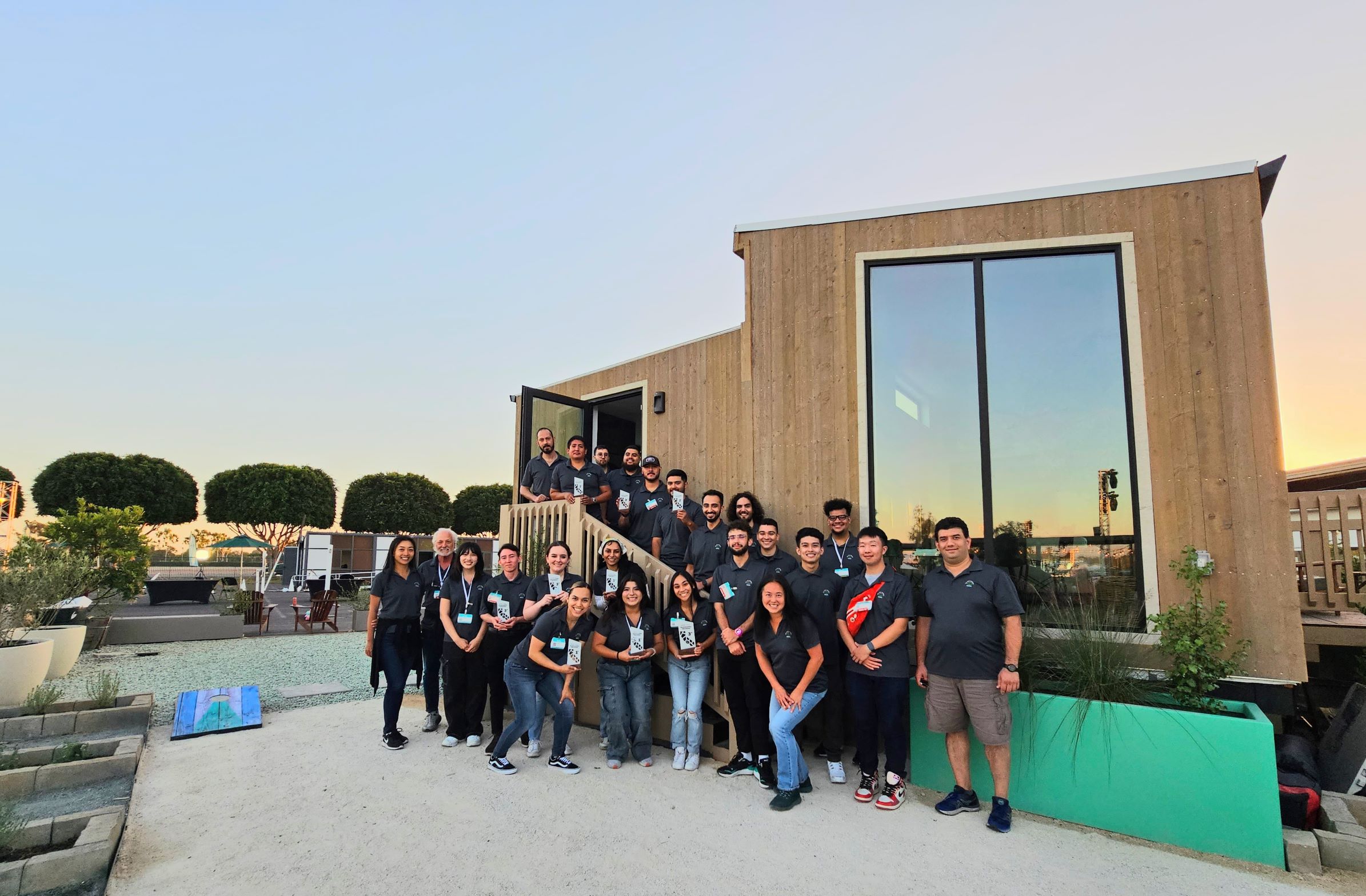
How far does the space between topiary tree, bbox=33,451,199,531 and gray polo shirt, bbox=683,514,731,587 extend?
31.1 metres

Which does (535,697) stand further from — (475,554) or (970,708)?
(970,708)

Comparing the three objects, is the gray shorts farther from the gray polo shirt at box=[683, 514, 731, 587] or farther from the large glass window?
the gray polo shirt at box=[683, 514, 731, 587]

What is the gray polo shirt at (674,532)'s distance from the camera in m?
5.62

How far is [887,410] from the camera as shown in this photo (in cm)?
555

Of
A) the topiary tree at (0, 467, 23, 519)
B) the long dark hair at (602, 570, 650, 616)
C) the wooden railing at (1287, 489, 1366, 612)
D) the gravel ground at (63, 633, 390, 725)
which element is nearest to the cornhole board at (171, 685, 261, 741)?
the gravel ground at (63, 633, 390, 725)

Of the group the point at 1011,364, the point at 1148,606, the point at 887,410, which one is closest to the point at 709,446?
the point at 887,410

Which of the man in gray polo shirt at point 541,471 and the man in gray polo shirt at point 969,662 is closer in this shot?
the man in gray polo shirt at point 969,662

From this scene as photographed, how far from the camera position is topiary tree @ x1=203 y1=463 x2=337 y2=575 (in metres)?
30.3

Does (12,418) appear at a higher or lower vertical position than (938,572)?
higher

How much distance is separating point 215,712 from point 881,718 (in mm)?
5447

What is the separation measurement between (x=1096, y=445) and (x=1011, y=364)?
0.88 metres

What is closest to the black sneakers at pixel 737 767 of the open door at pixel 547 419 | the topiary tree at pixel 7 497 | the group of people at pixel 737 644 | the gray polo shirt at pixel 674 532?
the group of people at pixel 737 644

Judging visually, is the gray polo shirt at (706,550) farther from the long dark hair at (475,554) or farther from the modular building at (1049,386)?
the long dark hair at (475,554)

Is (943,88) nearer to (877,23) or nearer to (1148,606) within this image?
(877,23)
